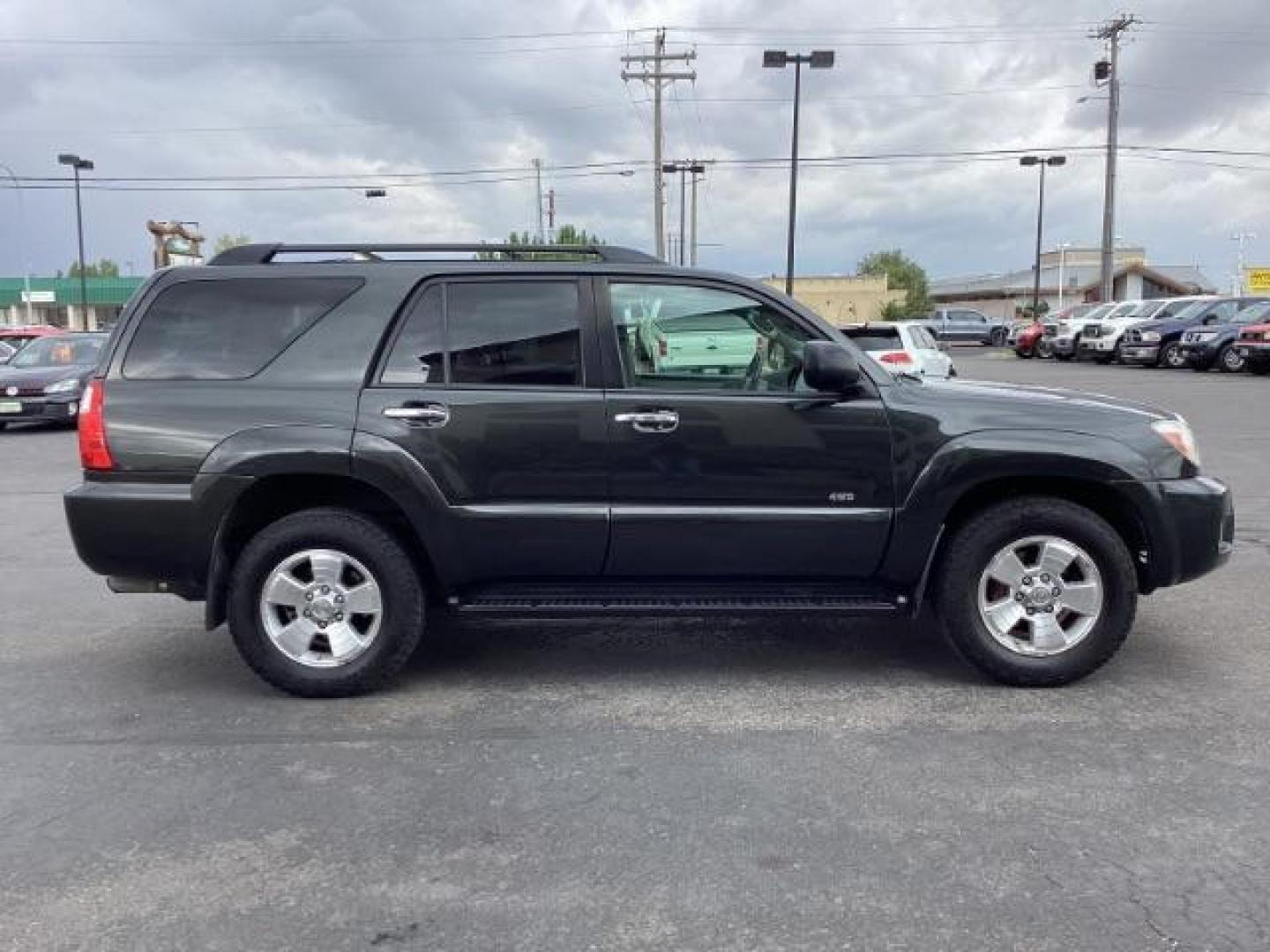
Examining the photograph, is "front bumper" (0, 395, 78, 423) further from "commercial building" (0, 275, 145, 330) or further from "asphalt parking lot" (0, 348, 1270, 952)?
"commercial building" (0, 275, 145, 330)

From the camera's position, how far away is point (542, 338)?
4.60 metres

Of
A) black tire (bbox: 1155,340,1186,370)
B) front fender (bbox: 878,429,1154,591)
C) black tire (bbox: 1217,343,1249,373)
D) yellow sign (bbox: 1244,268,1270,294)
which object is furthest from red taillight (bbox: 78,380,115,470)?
yellow sign (bbox: 1244,268,1270,294)

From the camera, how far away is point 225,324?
4594mm

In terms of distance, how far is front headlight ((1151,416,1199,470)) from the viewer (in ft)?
15.1

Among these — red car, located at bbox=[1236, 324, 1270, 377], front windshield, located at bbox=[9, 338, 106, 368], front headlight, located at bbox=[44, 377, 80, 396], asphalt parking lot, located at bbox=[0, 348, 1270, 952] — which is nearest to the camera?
asphalt parking lot, located at bbox=[0, 348, 1270, 952]

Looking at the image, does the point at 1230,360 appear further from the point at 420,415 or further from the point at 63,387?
the point at 420,415

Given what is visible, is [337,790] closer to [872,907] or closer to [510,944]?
[510,944]

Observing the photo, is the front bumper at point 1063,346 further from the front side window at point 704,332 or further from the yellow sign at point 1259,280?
the front side window at point 704,332

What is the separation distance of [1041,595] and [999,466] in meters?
0.60

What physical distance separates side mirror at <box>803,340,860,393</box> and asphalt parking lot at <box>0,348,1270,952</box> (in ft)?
4.50

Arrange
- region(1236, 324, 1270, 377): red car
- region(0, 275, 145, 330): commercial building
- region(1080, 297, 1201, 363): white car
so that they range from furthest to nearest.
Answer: region(0, 275, 145, 330): commercial building
region(1080, 297, 1201, 363): white car
region(1236, 324, 1270, 377): red car

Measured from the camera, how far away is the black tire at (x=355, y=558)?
4.46m

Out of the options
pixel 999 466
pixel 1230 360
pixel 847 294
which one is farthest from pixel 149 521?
pixel 847 294

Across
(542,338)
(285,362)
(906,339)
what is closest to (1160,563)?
(542,338)
